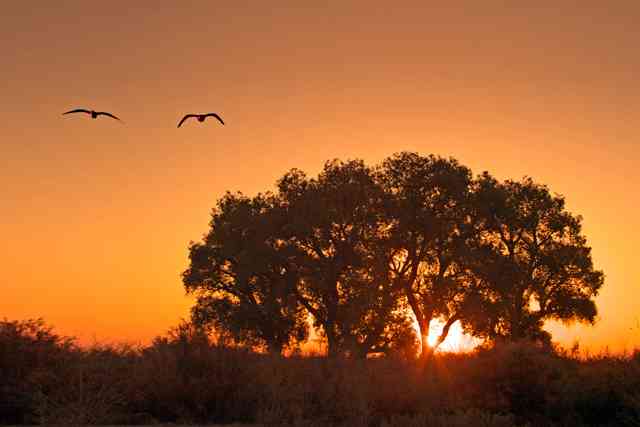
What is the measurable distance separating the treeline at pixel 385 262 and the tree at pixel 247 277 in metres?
0.07

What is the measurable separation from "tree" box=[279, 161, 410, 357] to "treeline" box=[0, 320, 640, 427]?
64.9 ft

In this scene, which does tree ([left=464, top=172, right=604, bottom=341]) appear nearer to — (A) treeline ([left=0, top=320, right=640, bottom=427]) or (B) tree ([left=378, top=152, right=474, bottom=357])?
(B) tree ([left=378, top=152, right=474, bottom=357])

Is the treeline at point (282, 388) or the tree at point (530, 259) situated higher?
the tree at point (530, 259)

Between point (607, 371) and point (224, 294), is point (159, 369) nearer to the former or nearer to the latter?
point (607, 371)

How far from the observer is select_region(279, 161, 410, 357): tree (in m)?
50.0

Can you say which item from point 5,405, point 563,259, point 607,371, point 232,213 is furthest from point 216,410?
point 563,259

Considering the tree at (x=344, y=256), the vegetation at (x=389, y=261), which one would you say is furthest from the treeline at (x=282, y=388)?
the tree at (x=344, y=256)

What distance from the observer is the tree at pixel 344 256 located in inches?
1969

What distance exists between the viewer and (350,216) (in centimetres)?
5309

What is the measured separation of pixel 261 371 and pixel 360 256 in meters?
27.5

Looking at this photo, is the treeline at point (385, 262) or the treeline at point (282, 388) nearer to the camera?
the treeline at point (282, 388)

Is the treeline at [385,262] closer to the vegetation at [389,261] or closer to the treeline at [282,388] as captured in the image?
the vegetation at [389,261]

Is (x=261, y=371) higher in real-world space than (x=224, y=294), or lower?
lower

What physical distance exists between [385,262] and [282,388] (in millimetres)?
28877
